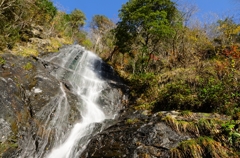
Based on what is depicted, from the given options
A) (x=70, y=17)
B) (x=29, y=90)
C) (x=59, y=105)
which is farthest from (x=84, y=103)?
(x=70, y=17)

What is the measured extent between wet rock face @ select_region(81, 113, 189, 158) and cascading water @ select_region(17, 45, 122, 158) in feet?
3.26

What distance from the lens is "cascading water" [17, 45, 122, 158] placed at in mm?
6715

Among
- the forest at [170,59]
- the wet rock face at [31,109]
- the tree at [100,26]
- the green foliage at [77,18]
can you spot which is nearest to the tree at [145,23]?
the forest at [170,59]

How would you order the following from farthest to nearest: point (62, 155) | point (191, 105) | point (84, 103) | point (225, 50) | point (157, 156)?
point (225, 50)
point (84, 103)
point (191, 105)
point (62, 155)
point (157, 156)

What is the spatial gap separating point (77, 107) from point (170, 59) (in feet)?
27.3

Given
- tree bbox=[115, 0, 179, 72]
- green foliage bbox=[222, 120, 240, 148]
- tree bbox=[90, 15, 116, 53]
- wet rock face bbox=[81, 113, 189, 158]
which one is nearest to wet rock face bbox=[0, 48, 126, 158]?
wet rock face bbox=[81, 113, 189, 158]

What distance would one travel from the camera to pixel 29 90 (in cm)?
814

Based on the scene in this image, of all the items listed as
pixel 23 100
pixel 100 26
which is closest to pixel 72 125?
pixel 23 100

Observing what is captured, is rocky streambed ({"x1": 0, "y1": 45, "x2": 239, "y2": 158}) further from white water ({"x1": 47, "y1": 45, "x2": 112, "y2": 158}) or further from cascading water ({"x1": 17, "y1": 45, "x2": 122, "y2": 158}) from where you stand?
white water ({"x1": 47, "y1": 45, "x2": 112, "y2": 158})

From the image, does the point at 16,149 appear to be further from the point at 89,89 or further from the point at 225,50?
the point at 225,50

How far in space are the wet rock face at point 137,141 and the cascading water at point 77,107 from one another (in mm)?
→ 994

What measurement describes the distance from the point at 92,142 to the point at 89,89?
599 cm

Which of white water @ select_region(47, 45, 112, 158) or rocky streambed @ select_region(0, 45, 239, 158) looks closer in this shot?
rocky streambed @ select_region(0, 45, 239, 158)

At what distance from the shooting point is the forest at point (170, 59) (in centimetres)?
547
